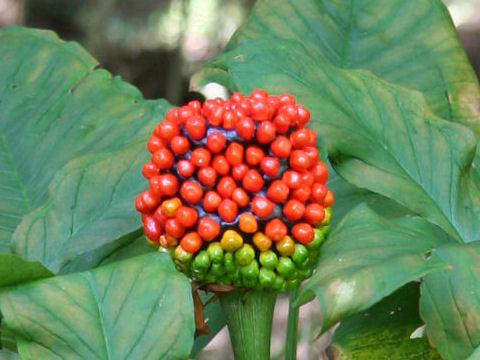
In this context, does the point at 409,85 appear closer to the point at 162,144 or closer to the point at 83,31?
the point at 162,144

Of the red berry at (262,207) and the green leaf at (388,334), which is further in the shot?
the green leaf at (388,334)

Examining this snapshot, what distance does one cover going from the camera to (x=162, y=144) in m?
0.88

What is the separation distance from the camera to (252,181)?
85 centimetres

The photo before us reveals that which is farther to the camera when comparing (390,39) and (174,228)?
(390,39)

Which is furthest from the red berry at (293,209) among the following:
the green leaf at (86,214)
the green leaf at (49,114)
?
the green leaf at (49,114)

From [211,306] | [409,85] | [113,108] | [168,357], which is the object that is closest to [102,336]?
[168,357]

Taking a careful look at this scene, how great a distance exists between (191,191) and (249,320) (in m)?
0.17

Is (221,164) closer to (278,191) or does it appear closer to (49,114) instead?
(278,191)

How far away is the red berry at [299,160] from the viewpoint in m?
0.86

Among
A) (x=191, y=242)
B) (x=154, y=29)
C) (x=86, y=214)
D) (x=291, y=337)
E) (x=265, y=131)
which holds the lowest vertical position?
(x=154, y=29)

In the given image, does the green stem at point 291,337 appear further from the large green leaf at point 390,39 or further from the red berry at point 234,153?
the large green leaf at point 390,39

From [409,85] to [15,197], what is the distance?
61cm

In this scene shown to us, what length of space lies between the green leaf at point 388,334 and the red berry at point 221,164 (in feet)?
0.99

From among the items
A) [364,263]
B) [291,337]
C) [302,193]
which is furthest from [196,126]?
[291,337]
